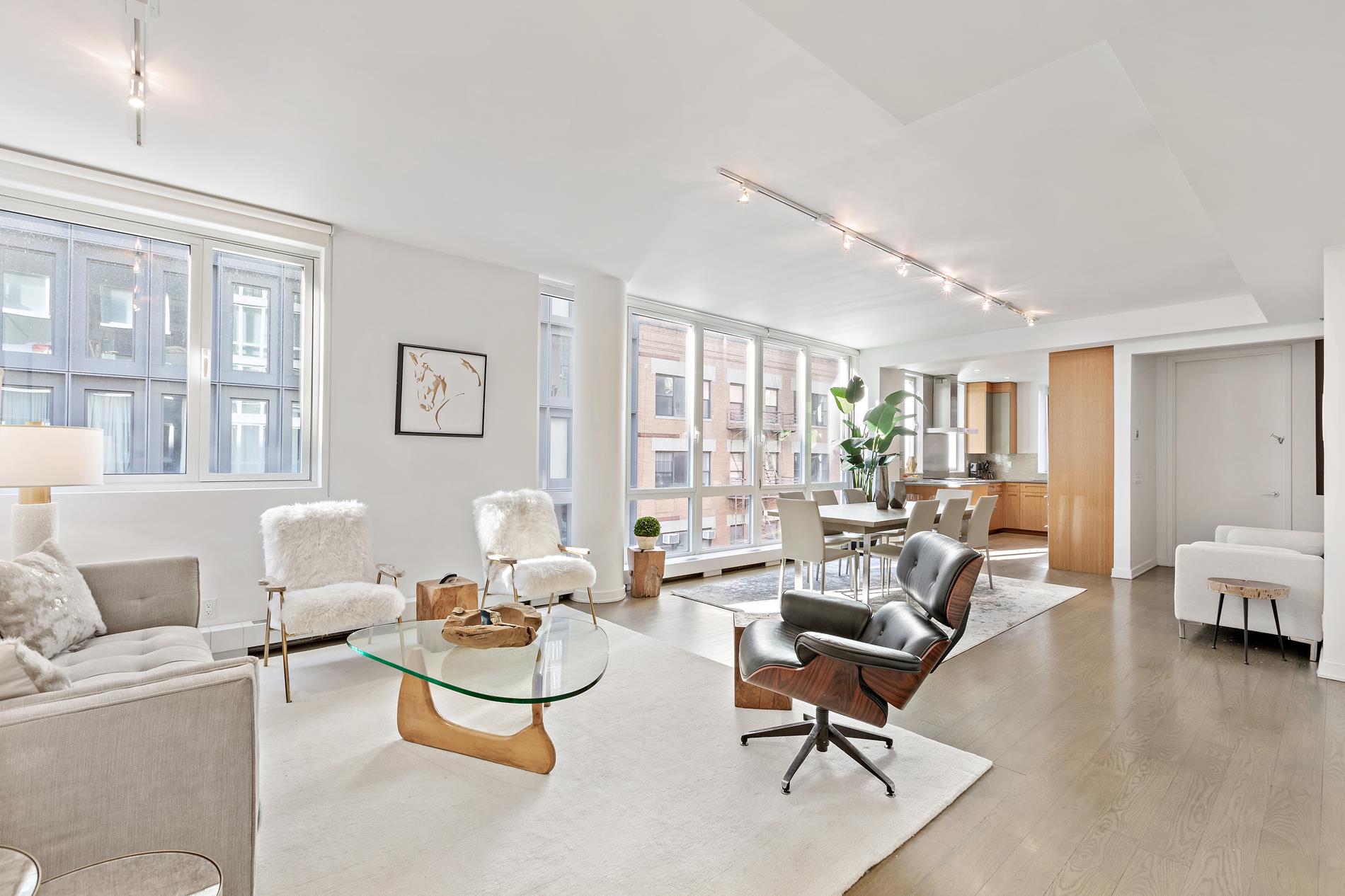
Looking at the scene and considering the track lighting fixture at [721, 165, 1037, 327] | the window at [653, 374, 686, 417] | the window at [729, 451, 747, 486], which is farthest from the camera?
the window at [729, 451, 747, 486]

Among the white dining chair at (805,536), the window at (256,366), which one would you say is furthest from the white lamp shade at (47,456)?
the white dining chair at (805,536)

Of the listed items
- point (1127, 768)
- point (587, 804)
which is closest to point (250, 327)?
point (587, 804)

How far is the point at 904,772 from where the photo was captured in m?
2.46

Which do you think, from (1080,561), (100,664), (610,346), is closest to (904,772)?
(100,664)

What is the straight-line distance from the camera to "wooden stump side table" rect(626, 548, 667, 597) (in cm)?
550

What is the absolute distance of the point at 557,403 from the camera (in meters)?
5.69

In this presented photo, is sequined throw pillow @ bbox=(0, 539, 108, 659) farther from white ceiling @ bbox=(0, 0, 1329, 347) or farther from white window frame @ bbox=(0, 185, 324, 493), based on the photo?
white ceiling @ bbox=(0, 0, 1329, 347)

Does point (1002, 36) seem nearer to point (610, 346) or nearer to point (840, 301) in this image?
point (610, 346)

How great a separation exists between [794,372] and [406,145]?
566cm

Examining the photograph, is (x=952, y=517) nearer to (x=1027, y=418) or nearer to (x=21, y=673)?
(x=21, y=673)

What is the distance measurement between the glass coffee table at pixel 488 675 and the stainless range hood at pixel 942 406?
8915 millimetres

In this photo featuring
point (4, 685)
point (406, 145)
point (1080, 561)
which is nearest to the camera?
point (4, 685)

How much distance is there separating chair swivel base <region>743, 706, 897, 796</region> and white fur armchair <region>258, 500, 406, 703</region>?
2017 mm

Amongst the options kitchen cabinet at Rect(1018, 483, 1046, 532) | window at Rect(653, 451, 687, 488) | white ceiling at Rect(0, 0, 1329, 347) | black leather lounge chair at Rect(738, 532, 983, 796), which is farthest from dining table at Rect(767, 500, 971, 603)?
kitchen cabinet at Rect(1018, 483, 1046, 532)
